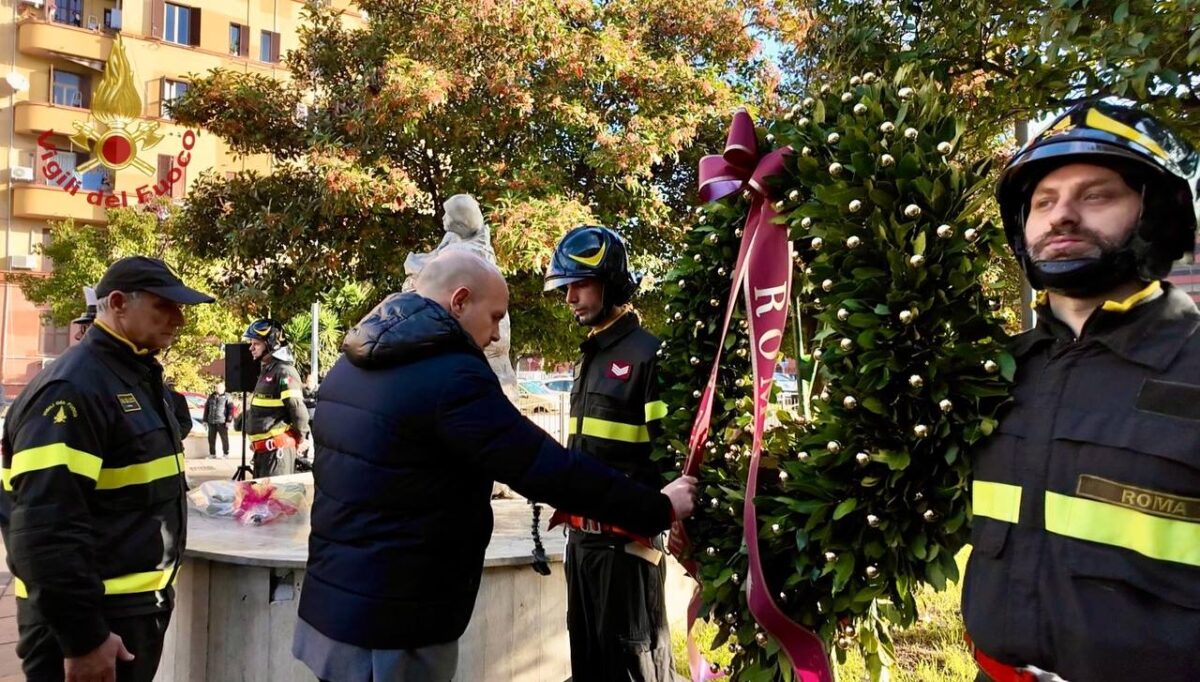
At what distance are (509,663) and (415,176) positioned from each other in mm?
7135

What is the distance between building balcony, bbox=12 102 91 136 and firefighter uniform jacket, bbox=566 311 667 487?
3423 cm

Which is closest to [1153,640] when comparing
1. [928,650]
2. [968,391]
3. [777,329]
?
[968,391]

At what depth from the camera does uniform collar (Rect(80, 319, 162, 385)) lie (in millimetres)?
3311

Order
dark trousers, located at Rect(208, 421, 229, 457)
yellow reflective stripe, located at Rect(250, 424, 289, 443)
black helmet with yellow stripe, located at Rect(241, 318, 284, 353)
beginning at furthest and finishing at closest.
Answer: dark trousers, located at Rect(208, 421, 229, 457), black helmet with yellow stripe, located at Rect(241, 318, 284, 353), yellow reflective stripe, located at Rect(250, 424, 289, 443)

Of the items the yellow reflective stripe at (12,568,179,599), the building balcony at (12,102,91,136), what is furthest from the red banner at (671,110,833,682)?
the building balcony at (12,102,91,136)

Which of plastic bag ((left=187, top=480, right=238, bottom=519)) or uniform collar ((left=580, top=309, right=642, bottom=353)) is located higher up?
uniform collar ((left=580, top=309, right=642, bottom=353))

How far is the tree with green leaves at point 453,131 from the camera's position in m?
9.61

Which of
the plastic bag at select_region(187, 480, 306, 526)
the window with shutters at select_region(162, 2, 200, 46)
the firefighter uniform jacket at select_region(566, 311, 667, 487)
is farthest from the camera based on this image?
the window with shutters at select_region(162, 2, 200, 46)

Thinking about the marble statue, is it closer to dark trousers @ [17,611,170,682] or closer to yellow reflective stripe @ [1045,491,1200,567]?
dark trousers @ [17,611,170,682]

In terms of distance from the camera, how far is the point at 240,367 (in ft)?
33.5

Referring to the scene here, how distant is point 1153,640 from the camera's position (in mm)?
1761

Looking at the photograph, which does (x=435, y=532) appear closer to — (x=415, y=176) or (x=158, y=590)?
(x=158, y=590)

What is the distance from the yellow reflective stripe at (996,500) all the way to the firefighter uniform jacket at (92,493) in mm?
2805

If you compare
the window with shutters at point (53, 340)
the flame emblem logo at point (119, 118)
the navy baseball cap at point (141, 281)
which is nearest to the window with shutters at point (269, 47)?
the flame emblem logo at point (119, 118)
